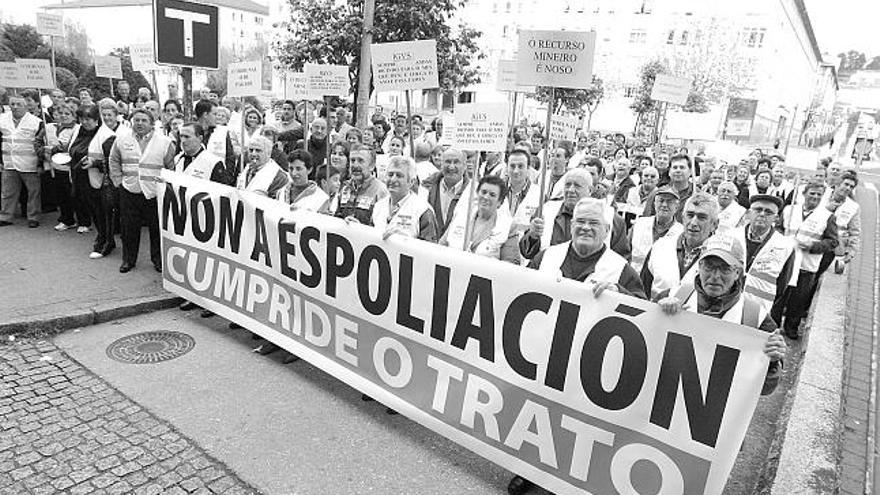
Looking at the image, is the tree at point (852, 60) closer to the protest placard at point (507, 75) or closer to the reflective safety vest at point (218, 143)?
the protest placard at point (507, 75)

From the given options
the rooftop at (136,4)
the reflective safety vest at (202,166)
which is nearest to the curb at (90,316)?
the reflective safety vest at (202,166)

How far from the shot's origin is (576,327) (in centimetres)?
304

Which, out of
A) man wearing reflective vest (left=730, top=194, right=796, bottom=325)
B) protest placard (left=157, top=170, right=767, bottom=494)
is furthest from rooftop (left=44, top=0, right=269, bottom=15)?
man wearing reflective vest (left=730, top=194, right=796, bottom=325)

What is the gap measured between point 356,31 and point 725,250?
12186 mm

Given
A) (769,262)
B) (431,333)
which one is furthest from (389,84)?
(769,262)

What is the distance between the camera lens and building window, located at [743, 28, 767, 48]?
159 feet

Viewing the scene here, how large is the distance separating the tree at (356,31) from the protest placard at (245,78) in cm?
691

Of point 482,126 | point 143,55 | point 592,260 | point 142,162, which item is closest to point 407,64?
point 482,126

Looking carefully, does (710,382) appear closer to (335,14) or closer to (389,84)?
(389,84)

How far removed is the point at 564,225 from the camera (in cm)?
469

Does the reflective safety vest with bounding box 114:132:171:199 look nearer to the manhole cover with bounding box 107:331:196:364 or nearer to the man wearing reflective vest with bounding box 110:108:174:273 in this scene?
the man wearing reflective vest with bounding box 110:108:174:273

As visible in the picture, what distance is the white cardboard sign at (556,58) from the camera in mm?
4980

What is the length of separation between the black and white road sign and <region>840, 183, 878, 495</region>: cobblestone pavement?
648 centimetres

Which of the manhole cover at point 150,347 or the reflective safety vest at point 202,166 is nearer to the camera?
the manhole cover at point 150,347
